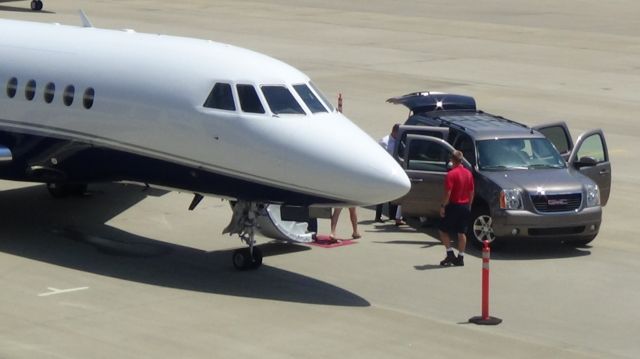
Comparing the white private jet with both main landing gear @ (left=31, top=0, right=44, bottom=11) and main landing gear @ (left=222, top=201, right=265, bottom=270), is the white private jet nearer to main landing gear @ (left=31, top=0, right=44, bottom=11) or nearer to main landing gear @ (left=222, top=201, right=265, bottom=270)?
main landing gear @ (left=222, top=201, right=265, bottom=270)

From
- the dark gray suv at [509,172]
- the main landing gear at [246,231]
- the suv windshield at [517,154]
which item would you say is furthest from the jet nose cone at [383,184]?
the suv windshield at [517,154]

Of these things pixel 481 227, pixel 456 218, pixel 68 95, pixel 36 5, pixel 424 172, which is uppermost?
pixel 68 95

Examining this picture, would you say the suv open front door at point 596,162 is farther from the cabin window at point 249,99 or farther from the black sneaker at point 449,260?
the cabin window at point 249,99

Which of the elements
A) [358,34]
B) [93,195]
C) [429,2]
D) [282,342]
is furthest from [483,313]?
[429,2]

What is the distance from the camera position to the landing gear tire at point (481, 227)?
19.7 m

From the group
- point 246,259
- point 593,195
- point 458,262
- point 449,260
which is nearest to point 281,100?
point 246,259

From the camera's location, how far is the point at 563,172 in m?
20.3

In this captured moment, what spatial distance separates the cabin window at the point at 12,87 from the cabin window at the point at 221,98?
361cm

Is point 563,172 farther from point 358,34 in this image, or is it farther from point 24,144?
point 358,34

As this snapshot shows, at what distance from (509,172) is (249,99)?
4443 millimetres

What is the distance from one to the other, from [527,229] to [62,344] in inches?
289

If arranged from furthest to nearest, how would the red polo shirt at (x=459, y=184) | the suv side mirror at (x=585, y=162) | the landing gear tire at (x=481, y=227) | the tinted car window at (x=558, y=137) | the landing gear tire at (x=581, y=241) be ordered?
the tinted car window at (x=558, y=137), the suv side mirror at (x=585, y=162), the landing gear tire at (x=581, y=241), the landing gear tire at (x=481, y=227), the red polo shirt at (x=459, y=184)

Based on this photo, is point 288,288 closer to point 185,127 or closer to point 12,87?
point 185,127

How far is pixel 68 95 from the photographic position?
1931 centimetres
